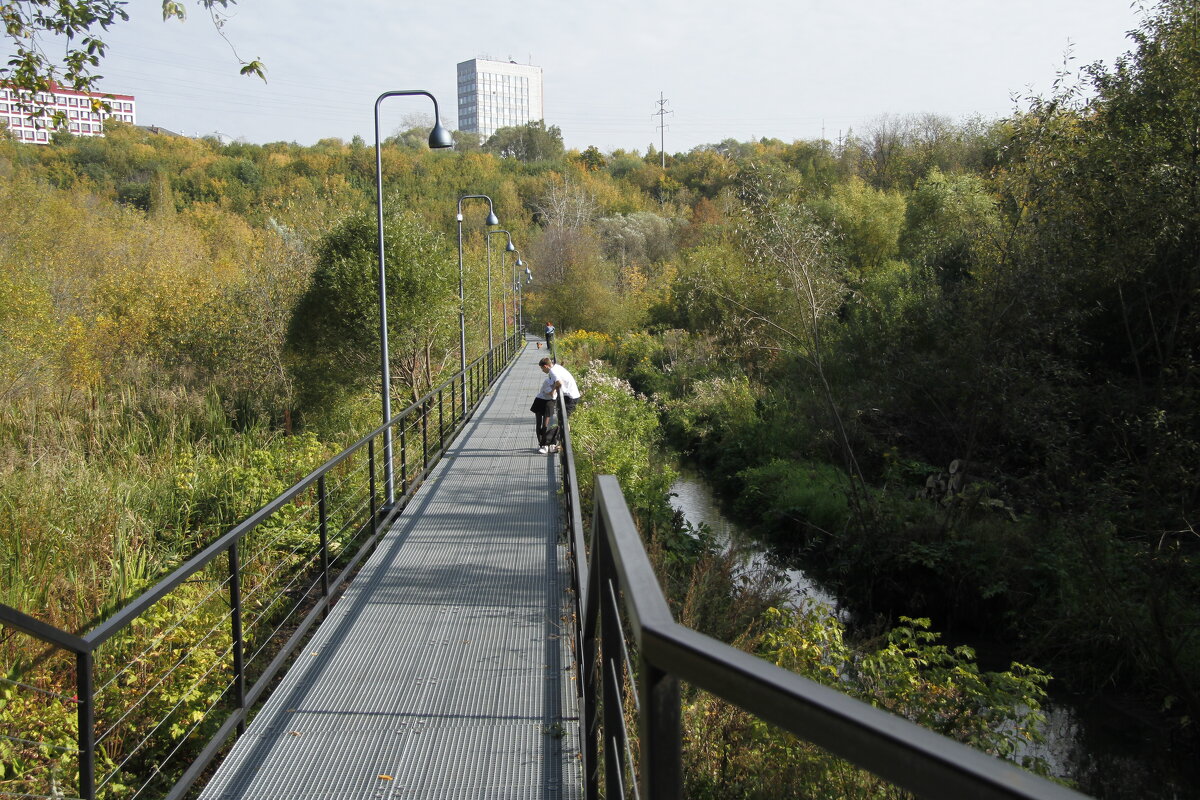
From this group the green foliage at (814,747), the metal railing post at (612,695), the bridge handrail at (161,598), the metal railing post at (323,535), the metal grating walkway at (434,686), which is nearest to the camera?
the metal railing post at (612,695)

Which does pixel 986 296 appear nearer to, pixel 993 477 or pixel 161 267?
pixel 993 477

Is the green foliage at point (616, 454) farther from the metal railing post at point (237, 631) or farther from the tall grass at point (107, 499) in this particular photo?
the metal railing post at point (237, 631)

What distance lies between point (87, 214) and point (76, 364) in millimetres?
20423

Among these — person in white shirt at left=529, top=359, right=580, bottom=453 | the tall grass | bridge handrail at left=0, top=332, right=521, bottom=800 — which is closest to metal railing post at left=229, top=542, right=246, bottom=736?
bridge handrail at left=0, top=332, right=521, bottom=800

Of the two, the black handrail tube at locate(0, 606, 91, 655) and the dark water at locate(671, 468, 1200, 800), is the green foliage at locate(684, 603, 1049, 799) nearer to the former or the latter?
the dark water at locate(671, 468, 1200, 800)

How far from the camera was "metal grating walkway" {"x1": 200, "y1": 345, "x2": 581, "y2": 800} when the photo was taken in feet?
13.7

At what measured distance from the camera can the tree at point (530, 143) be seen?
123 meters

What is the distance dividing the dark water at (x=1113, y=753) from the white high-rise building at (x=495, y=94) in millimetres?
179098

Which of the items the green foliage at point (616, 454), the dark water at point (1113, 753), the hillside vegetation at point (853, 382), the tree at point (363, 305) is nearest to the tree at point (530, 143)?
the hillside vegetation at point (853, 382)

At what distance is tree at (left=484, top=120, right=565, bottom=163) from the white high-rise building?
173 feet

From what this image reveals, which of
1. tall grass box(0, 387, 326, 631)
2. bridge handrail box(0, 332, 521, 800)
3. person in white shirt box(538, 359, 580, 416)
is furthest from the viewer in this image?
person in white shirt box(538, 359, 580, 416)

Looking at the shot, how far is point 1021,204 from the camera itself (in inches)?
551

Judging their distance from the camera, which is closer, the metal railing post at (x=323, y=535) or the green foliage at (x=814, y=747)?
the green foliage at (x=814, y=747)

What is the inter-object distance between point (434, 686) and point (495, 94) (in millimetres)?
191463
